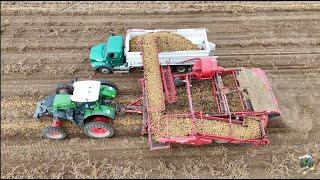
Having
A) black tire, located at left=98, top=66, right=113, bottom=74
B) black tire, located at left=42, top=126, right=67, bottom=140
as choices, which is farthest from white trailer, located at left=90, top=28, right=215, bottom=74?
black tire, located at left=42, top=126, right=67, bottom=140

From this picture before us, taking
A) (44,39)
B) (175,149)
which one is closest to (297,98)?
(175,149)

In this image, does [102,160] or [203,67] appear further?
[203,67]

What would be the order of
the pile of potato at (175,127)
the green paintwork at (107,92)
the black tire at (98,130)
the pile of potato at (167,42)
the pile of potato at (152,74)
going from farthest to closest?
1. the pile of potato at (167,42)
2. the green paintwork at (107,92)
3. the pile of potato at (152,74)
4. the black tire at (98,130)
5. the pile of potato at (175,127)

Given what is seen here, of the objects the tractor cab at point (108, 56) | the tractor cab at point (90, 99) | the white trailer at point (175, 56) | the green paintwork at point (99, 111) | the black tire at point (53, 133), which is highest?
the tractor cab at point (108, 56)

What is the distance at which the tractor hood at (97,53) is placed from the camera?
50.7ft

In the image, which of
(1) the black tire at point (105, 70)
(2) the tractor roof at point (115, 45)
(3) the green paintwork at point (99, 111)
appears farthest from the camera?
(1) the black tire at point (105, 70)

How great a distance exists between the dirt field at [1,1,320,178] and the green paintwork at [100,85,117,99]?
89 centimetres

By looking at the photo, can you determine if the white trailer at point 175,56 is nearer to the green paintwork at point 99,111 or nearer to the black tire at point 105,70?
the black tire at point 105,70

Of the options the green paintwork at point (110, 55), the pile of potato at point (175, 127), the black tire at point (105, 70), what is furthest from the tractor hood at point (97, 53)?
the pile of potato at point (175, 127)

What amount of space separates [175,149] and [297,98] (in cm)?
512

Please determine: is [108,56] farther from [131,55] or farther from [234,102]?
[234,102]

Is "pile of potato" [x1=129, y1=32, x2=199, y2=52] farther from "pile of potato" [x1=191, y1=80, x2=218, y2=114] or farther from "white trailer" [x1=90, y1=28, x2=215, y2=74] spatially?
"pile of potato" [x1=191, y1=80, x2=218, y2=114]

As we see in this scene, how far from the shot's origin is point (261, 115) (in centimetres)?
1308

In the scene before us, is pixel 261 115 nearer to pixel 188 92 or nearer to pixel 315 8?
pixel 188 92
